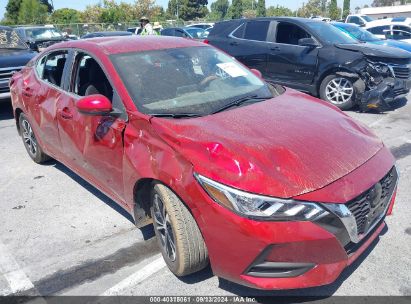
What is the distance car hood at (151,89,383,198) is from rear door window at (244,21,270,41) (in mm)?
5960

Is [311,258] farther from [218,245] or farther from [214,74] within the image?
[214,74]

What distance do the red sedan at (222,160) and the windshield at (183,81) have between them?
14 millimetres

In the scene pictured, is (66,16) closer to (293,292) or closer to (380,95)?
(380,95)

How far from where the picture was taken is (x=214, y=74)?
365cm

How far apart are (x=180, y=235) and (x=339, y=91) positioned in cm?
604

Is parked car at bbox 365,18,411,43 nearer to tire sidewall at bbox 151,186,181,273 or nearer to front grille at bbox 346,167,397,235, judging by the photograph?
front grille at bbox 346,167,397,235

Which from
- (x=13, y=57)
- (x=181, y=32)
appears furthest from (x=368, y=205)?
(x=181, y=32)

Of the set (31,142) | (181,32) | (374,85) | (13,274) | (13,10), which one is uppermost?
(13,10)

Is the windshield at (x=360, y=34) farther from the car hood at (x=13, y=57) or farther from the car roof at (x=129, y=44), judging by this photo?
the car hood at (x=13, y=57)

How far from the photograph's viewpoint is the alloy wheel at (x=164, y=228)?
277 cm

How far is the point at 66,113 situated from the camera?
3818mm

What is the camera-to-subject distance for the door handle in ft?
12.3

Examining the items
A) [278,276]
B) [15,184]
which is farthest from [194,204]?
[15,184]

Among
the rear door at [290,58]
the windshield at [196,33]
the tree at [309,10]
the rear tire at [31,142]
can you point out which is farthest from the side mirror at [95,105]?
the tree at [309,10]
